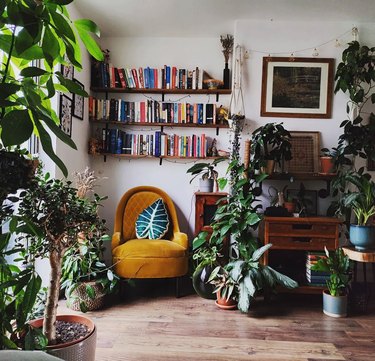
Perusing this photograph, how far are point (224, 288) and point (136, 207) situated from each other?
4.02 ft

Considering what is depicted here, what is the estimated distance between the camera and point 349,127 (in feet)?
9.23

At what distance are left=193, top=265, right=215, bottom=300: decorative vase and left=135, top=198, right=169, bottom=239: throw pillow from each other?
1.80 feet

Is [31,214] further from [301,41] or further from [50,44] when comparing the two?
[301,41]

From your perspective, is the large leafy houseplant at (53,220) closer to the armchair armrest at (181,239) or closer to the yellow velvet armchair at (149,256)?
the yellow velvet armchair at (149,256)

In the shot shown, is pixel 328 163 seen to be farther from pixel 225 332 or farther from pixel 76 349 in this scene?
pixel 76 349

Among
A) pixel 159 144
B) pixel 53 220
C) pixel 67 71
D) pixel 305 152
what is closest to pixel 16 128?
pixel 53 220

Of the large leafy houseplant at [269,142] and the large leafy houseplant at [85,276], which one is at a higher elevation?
the large leafy houseplant at [269,142]

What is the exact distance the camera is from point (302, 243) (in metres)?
2.68

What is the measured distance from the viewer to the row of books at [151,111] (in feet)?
10.8

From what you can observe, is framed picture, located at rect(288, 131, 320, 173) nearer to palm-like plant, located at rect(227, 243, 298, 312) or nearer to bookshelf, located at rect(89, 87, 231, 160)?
bookshelf, located at rect(89, 87, 231, 160)

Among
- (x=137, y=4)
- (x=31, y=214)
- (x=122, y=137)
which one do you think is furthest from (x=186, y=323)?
(x=137, y=4)

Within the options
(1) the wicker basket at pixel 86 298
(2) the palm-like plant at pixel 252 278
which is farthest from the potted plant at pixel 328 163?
(1) the wicker basket at pixel 86 298

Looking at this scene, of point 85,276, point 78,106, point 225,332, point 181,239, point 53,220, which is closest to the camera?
point 53,220

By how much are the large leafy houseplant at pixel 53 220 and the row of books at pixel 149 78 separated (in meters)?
2.13
